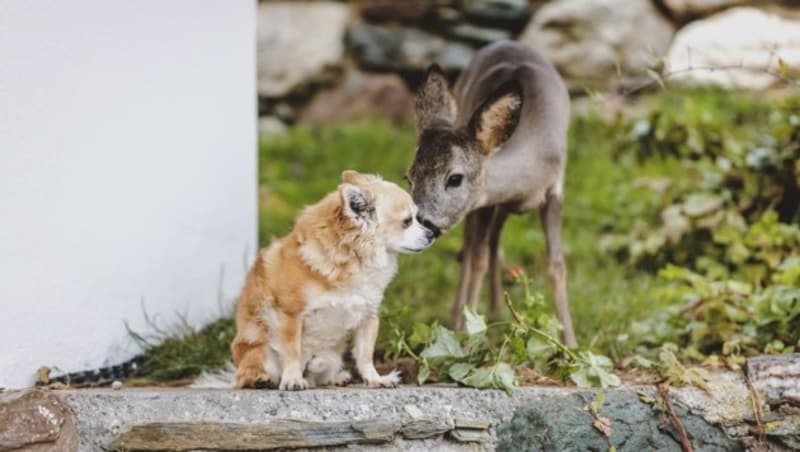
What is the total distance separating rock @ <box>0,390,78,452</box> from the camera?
13.7ft

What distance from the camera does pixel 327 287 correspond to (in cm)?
452

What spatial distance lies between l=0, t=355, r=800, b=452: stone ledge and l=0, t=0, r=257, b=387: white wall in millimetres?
553

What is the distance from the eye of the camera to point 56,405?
14.2 ft

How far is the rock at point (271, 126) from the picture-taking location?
1009 centimetres

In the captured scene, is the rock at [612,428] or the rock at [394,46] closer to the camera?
the rock at [612,428]

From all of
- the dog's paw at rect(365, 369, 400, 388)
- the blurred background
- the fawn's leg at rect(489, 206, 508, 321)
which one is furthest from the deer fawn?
the dog's paw at rect(365, 369, 400, 388)

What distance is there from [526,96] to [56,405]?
8.43ft

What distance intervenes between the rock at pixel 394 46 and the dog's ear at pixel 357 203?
5544mm

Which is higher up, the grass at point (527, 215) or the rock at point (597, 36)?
the rock at point (597, 36)

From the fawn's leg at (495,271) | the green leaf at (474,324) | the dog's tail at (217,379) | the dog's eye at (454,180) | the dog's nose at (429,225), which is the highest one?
the dog's eye at (454,180)

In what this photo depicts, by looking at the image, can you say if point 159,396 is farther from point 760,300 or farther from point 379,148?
point 379,148

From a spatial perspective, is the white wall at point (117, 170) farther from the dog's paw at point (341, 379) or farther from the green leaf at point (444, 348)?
the green leaf at point (444, 348)

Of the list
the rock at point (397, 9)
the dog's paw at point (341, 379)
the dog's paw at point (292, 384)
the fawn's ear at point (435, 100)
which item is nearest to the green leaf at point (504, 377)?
the dog's paw at point (341, 379)

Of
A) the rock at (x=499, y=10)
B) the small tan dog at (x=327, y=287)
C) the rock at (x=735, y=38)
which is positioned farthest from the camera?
the rock at (x=499, y=10)
